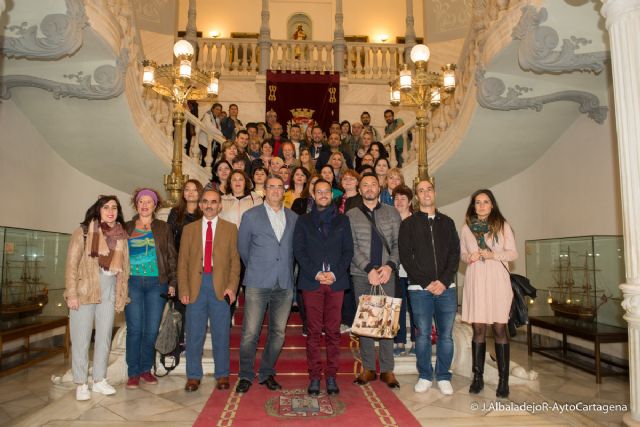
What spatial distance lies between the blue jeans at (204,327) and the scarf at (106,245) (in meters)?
0.72

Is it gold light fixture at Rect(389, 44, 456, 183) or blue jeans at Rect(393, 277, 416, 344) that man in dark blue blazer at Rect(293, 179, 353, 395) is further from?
gold light fixture at Rect(389, 44, 456, 183)

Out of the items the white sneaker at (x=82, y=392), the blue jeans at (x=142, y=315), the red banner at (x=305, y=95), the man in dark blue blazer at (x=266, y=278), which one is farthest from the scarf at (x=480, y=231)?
the red banner at (x=305, y=95)

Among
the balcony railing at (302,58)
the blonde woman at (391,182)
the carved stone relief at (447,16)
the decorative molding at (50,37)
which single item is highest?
the carved stone relief at (447,16)

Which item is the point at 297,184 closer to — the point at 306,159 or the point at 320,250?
the point at 306,159

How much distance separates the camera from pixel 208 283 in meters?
4.31

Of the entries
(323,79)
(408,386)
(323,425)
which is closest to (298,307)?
(408,386)

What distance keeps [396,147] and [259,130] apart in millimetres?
2619

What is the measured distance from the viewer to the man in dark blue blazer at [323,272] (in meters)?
4.12

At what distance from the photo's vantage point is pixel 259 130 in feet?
30.9

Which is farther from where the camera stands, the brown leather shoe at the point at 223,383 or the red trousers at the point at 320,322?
the brown leather shoe at the point at 223,383

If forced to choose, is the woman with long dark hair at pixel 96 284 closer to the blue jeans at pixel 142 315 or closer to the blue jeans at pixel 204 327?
the blue jeans at pixel 142 315

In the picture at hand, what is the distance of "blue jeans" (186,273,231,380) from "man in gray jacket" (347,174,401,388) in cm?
120

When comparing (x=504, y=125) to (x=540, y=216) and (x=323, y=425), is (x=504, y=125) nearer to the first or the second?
(x=540, y=216)

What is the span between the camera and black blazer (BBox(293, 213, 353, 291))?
13.5 feet
